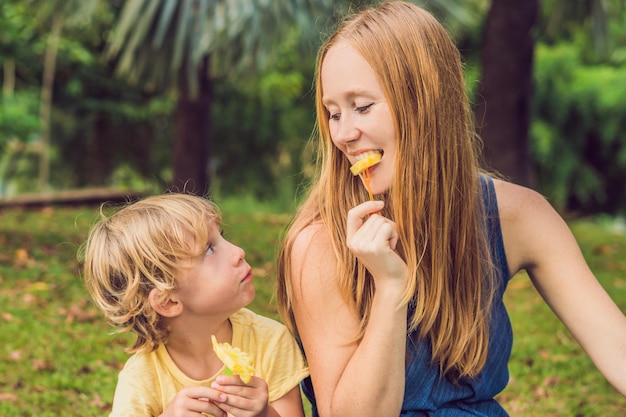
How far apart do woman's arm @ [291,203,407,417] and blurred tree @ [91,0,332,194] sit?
11.5 feet

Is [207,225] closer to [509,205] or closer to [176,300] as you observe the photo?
[176,300]

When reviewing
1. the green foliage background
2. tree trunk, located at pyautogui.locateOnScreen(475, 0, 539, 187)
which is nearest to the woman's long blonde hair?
tree trunk, located at pyautogui.locateOnScreen(475, 0, 539, 187)

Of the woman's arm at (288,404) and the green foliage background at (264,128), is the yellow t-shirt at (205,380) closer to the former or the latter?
the woman's arm at (288,404)

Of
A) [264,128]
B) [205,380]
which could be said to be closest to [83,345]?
[205,380]

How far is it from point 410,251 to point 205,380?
599mm

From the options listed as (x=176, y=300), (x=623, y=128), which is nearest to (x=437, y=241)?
(x=176, y=300)

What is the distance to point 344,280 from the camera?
83.2 inches

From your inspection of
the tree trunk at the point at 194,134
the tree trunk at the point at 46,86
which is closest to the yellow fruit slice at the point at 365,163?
the tree trunk at the point at 194,134

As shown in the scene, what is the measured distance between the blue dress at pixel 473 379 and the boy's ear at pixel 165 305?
0.44 m

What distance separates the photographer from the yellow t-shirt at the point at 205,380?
2145 millimetres

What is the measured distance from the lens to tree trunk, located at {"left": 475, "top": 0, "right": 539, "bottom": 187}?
683 cm

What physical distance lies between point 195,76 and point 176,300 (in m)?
5.06

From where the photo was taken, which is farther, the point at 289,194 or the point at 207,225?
the point at 289,194

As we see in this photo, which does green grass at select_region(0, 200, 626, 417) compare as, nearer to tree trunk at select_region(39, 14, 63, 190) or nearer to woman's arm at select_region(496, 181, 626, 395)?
woman's arm at select_region(496, 181, 626, 395)
